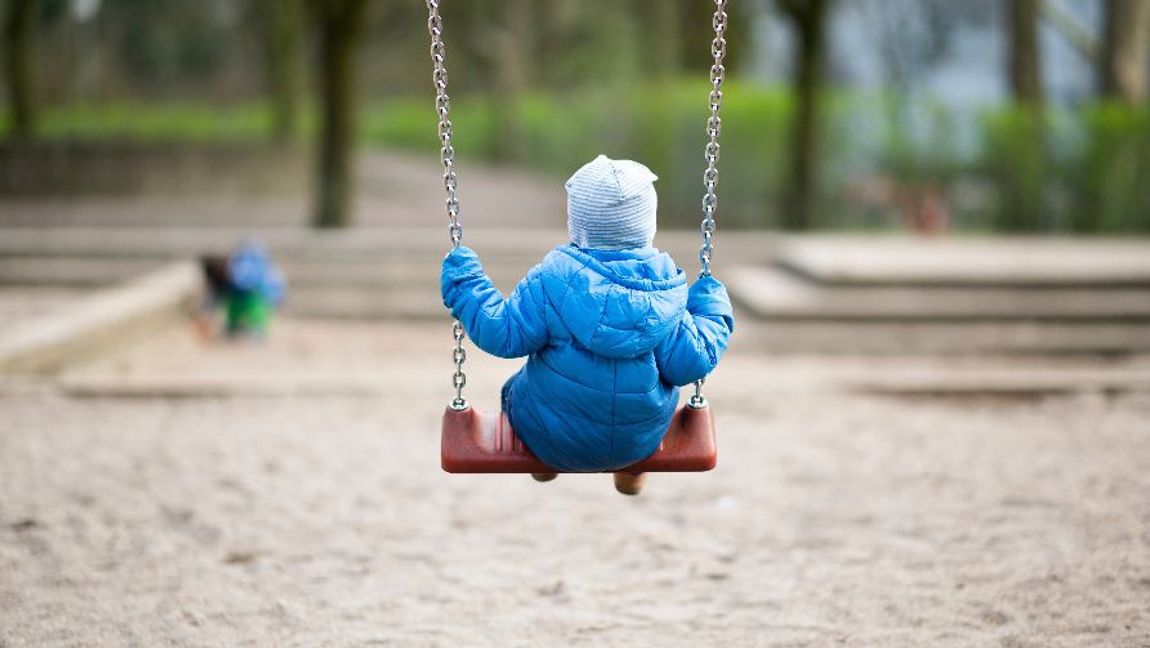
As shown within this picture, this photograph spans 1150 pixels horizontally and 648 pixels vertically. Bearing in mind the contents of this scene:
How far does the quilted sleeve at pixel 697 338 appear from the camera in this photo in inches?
131

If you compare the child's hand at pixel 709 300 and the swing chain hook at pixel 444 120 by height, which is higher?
the swing chain hook at pixel 444 120

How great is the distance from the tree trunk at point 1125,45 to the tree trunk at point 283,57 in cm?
1177

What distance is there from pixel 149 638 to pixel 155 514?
1.34 metres

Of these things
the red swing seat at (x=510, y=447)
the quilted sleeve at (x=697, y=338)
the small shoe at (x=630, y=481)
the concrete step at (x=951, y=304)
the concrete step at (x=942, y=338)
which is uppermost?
the quilted sleeve at (x=697, y=338)

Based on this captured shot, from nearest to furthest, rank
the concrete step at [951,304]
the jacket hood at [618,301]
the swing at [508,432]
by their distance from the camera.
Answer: the jacket hood at [618,301], the swing at [508,432], the concrete step at [951,304]

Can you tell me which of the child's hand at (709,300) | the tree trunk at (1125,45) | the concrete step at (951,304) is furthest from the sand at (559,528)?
the tree trunk at (1125,45)

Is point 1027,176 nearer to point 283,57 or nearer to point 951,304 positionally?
point 951,304

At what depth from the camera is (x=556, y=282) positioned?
3.28 m

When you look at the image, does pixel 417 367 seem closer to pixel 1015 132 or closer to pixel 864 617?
pixel 864 617

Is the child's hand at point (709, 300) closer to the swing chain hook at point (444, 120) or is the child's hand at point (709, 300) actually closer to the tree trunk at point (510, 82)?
the swing chain hook at point (444, 120)

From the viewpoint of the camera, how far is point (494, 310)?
3320 millimetres

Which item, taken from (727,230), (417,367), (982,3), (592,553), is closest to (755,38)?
(982,3)

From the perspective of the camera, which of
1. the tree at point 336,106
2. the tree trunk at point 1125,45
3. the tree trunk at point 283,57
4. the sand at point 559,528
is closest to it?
the sand at point 559,528

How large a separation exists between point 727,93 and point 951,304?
804cm
